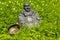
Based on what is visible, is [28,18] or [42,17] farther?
[42,17]

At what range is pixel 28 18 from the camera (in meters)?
11.0

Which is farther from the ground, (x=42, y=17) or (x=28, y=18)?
(x=28, y=18)

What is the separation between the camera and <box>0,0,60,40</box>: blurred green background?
34.5 ft


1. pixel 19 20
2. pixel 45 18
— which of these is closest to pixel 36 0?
pixel 45 18

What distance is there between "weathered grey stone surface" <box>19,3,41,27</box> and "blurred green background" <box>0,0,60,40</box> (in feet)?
0.84

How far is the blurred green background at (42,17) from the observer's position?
34.5 feet

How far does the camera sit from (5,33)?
1081 cm

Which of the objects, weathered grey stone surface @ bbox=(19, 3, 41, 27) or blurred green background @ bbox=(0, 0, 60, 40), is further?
weathered grey stone surface @ bbox=(19, 3, 41, 27)

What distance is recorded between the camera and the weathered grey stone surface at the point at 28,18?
10.9m

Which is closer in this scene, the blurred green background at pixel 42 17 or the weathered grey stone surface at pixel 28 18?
the blurred green background at pixel 42 17

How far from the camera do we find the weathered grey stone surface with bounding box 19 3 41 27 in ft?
35.6

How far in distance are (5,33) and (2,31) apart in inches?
10.0

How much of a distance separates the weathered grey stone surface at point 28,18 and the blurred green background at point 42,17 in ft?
0.84

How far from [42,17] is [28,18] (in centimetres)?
121
